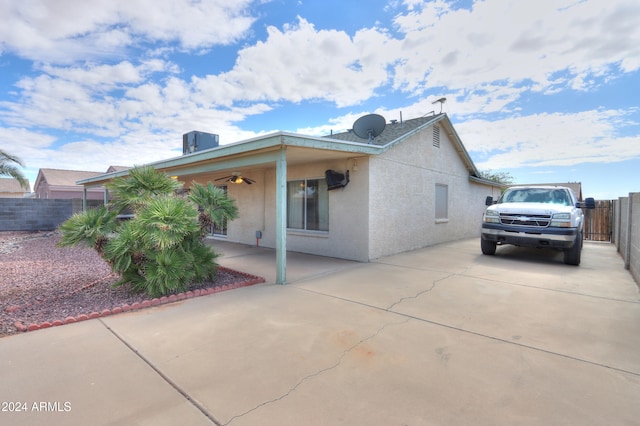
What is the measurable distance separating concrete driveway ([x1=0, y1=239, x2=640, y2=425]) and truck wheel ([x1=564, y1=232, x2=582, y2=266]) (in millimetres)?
2092

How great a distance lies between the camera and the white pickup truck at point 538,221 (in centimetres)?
727

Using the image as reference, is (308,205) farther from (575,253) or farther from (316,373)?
(575,253)

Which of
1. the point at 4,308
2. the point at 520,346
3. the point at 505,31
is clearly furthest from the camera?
the point at 505,31

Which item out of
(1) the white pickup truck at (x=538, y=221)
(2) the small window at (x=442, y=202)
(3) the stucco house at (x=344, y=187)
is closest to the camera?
(3) the stucco house at (x=344, y=187)

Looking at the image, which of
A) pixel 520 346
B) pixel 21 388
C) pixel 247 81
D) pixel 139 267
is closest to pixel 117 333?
pixel 21 388

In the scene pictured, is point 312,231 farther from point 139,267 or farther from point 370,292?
point 139,267

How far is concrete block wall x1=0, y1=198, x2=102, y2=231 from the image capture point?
48.8 ft

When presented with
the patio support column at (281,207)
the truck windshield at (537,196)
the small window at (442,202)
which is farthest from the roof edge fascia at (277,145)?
the small window at (442,202)

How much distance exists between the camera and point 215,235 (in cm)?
1294

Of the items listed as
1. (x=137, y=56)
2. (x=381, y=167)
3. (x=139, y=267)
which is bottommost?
(x=139, y=267)

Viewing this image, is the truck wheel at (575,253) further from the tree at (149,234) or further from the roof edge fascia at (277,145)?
the tree at (149,234)

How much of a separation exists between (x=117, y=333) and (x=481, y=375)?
400 cm

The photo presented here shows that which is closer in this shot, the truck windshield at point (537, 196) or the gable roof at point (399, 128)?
the truck windshield at point (537, 196)

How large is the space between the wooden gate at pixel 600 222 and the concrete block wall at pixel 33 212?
25.0 meters
